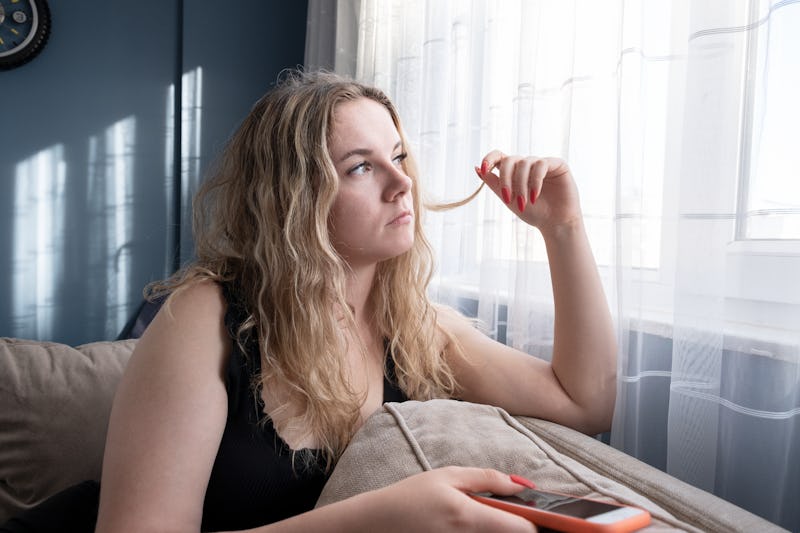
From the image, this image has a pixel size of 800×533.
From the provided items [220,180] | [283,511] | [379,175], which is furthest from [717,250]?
[220,180]

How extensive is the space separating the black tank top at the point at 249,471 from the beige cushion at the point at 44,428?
386 millimetres

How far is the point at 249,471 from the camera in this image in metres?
0.98

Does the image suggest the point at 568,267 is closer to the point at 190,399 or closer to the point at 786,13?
the point at 786,13

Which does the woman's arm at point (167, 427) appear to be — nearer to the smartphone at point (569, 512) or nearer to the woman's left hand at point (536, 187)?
the smartphone at point (569, 512)

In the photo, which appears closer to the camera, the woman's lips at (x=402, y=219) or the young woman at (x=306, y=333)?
the young woman at (x=306, y=333)

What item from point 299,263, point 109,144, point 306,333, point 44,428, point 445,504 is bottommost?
point 44,428

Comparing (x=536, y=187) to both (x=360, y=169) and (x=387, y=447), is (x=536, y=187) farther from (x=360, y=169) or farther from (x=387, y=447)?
(x=387, y=447)

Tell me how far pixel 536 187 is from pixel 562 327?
0.28 meters

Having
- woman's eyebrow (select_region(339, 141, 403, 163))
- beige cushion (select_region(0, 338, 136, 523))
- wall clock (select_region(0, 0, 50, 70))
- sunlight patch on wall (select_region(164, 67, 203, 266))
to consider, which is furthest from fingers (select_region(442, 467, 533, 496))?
wall clock (select_region(0, 0, 50, 70))

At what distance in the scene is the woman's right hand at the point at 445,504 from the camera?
66 centimetres

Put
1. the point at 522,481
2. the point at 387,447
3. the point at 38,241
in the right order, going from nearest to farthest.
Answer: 1. the point at 522,481
2. the point at 387,447
3. the point at 38,241

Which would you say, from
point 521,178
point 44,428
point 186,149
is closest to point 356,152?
point 521,178

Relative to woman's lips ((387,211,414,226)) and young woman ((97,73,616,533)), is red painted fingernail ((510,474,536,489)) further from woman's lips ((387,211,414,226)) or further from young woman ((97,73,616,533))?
woman's lips ((387,211,414,226))

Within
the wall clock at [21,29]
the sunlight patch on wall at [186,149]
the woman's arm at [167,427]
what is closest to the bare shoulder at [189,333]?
the woman's arm at [167,427]
